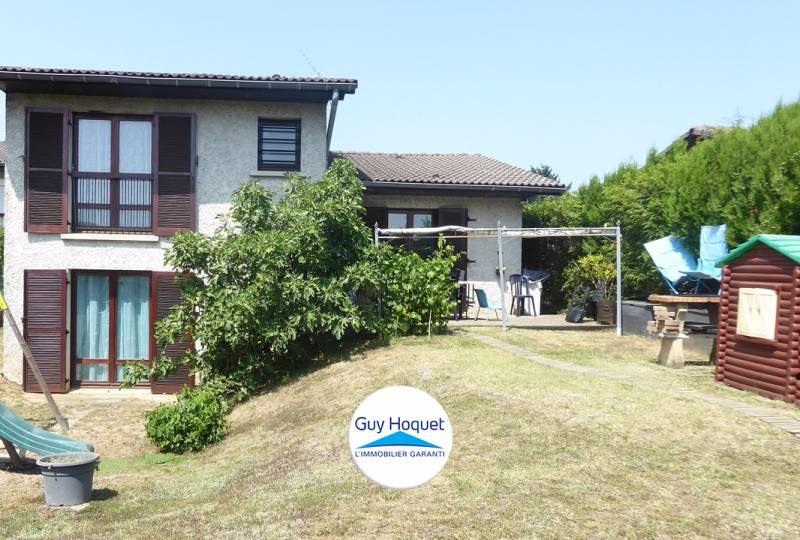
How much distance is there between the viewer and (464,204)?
17234 mm

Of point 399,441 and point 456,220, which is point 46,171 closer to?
point 456,220

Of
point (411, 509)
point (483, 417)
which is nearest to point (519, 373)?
point (483, 417)

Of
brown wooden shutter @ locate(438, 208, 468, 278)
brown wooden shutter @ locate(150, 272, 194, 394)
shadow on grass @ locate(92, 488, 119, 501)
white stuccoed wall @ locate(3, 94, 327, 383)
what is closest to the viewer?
shadow on grass @ locate(92, 488, 119, 501)

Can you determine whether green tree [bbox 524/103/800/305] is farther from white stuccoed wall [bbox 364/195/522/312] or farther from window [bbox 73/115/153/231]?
window [bbox 73/115/153/231]

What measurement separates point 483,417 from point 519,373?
2.04 meters

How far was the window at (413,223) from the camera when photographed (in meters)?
17.2

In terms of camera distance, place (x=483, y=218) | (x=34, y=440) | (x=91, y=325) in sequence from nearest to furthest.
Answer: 1. (x=34, y=440)
2. (x=91, y=325)
3. (x=483, y=218)

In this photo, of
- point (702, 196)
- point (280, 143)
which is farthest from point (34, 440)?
point (702, 196)

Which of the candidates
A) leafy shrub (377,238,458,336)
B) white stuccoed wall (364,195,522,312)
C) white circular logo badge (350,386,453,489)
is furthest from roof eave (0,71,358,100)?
white circular logo badge (350,386,453,489)

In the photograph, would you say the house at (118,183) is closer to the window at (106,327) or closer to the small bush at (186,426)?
the window at (106,327)

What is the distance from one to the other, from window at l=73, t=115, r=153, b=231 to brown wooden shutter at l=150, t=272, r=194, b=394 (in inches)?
48.2

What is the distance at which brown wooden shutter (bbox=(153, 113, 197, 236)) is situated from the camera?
1366 centimetres

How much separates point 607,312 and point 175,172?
33.5 feet

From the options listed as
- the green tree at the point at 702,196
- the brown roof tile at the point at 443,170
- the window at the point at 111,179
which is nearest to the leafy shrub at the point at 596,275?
the green tree at the point at 702,196
